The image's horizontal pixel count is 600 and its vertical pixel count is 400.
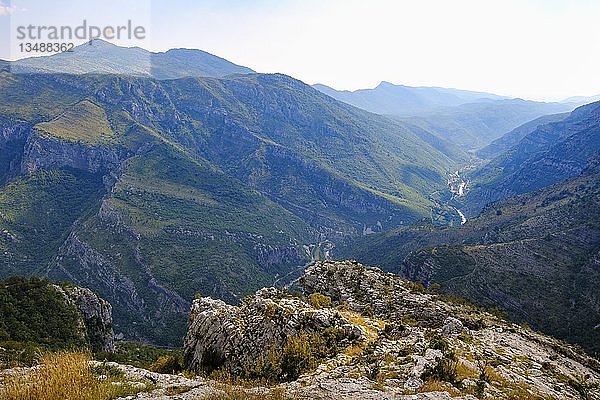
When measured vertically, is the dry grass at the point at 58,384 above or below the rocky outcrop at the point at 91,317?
above

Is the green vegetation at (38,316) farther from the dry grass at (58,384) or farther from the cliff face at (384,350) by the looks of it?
the dry grass at (58,384)

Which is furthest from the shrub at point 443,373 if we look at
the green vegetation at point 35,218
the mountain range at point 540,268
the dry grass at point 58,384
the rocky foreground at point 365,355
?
the green vegetation at point 35,218

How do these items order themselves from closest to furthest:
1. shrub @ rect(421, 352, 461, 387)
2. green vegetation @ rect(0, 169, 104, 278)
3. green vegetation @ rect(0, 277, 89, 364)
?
shrub @ rect(421, 352, 461, 387)
green vegetation @ rect(0, 277, 89, 364)
green vegetation @ rect(0, 169, 104, 278)

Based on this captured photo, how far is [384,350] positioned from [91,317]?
6397 centimetres

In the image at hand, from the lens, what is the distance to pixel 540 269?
81.1 meters

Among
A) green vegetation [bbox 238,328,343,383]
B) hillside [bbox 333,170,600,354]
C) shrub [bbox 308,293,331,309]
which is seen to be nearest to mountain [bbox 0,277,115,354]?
shrub [bbox 308,293,331,309]

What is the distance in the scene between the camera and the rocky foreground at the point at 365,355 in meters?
14.0

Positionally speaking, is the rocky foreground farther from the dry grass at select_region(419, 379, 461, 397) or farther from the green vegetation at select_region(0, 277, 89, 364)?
the green vegetation at select_region(0, 277, 89, 364)

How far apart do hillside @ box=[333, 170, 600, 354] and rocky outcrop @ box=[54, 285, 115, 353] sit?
192ft

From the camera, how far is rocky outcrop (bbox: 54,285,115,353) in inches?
2557

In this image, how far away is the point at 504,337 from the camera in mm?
24344

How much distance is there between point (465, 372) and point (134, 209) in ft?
551

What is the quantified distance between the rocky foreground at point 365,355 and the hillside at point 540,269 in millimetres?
40091

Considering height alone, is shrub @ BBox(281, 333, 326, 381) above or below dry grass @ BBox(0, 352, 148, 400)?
below
